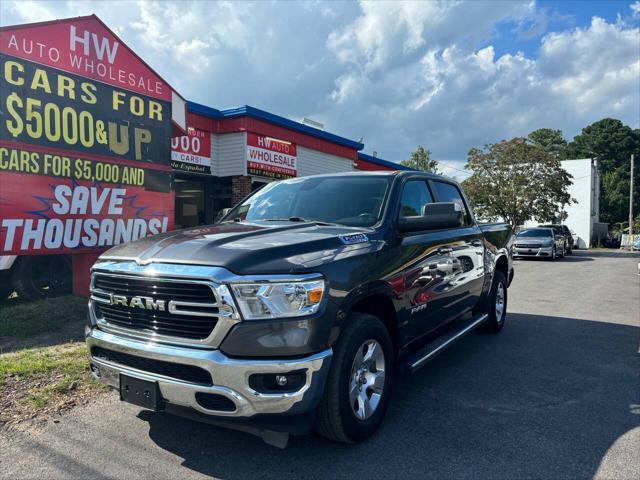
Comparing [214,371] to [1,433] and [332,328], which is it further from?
[1,433]

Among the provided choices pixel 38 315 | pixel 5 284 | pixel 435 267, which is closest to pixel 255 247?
pixel 435 267

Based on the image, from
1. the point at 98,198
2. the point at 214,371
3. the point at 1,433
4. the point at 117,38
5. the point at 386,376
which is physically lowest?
the point at 1,433

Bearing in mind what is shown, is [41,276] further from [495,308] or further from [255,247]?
[495,308]

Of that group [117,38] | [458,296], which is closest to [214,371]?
[458,296]

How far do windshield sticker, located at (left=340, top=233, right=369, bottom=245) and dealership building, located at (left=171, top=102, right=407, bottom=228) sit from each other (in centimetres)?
A: 1139

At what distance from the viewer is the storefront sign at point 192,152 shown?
45.5 feet

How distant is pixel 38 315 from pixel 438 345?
563cm

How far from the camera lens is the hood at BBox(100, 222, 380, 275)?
280 cm

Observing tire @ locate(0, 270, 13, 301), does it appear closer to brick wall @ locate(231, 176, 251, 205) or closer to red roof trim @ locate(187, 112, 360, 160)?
red roof trim @ locate(187, 112, 360, 160)

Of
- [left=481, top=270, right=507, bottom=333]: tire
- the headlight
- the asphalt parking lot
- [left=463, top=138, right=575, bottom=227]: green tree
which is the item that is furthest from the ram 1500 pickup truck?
[left=463, top=138, right=575, bottom=227]: green tree

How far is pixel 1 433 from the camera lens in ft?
11.4

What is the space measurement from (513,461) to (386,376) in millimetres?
964

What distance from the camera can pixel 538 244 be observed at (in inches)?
845

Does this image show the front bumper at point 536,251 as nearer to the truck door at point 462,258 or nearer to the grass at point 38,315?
the truck door at point 462,258
